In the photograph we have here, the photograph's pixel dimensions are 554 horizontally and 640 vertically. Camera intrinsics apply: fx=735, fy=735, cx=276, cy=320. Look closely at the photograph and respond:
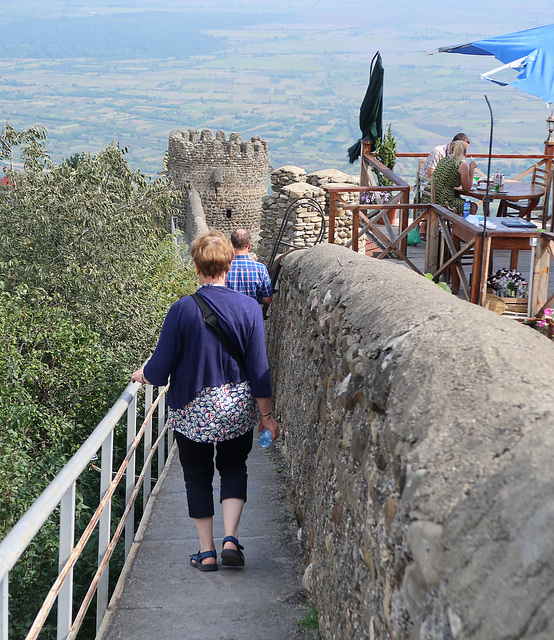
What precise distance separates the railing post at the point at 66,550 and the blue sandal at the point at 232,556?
904 millimetres

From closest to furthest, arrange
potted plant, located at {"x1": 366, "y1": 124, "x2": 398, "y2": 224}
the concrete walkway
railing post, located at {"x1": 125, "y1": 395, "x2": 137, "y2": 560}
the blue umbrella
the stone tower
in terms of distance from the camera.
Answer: the concrete walkway < railing post, located at {"x1": 125, "y1": 395, "x2": 137, "y2": 560} < the blue umbrella < potted plant, located at {"x1": 366, "y1": 124, "x2": 398, "y2": 224} < the stone tower

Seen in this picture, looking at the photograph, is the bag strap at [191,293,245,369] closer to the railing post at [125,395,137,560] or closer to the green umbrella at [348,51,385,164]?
the railing post at [125,395,137,560]

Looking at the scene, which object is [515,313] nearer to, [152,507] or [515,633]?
[152,507]

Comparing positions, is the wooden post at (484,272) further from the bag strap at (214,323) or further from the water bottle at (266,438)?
the bag strap at (214,323)

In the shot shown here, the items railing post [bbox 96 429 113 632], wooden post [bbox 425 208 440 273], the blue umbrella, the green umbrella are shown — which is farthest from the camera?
the green umbrella

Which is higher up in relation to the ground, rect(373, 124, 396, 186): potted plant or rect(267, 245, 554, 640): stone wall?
rect(267, 245, 554, 640): stone wall

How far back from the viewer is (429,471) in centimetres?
160

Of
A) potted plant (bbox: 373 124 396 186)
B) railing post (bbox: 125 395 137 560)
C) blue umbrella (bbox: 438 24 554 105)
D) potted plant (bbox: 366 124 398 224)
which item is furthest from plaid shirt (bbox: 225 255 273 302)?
potted plant (bbox: 373 124 396 186)

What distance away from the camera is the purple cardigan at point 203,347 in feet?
10.1

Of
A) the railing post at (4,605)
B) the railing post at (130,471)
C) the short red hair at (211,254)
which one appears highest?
the short red hair at (211,254)

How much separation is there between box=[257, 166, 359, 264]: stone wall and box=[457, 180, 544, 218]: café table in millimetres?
2060

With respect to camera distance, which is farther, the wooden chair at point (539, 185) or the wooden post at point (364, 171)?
the wooden post at point (364, 171)

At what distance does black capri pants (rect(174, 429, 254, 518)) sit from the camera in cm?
324

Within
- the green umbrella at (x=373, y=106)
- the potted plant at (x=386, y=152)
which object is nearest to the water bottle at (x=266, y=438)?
the green umbrella at (x=373, y=106)
